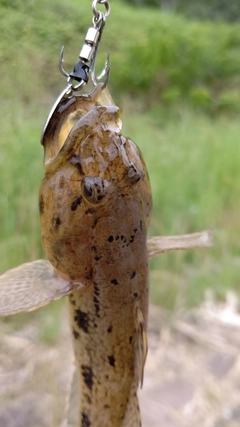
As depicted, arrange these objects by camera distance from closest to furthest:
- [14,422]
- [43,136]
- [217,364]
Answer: [43,136], [14,422], [217,364]

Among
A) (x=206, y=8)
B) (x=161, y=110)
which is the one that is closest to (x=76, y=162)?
(x=161, y=110)

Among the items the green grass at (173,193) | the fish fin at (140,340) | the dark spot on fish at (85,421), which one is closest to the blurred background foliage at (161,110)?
the green grass at (173,193)

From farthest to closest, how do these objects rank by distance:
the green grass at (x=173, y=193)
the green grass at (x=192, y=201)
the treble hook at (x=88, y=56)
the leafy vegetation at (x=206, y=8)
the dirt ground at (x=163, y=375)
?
the leafy vegetation at (x=206, y=8), the green grass at (x=192, y=201), the green grass at (x=173, y=193), the dirt ground at (x=163, y=375), the treble hook at (x=88, y=56)

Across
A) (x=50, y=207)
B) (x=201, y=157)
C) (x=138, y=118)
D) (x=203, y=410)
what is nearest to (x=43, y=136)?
(x=50, y=207)

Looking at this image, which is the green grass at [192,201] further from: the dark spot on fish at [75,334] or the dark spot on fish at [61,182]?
→ the dark spot on fish at [61,182]

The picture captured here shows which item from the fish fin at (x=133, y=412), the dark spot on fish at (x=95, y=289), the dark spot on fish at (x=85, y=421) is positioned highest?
the dark spot on fish at (x=95, y=289)

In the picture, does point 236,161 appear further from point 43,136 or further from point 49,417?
point 43,136

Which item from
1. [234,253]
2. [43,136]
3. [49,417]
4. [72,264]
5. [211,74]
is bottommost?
[49,417]
